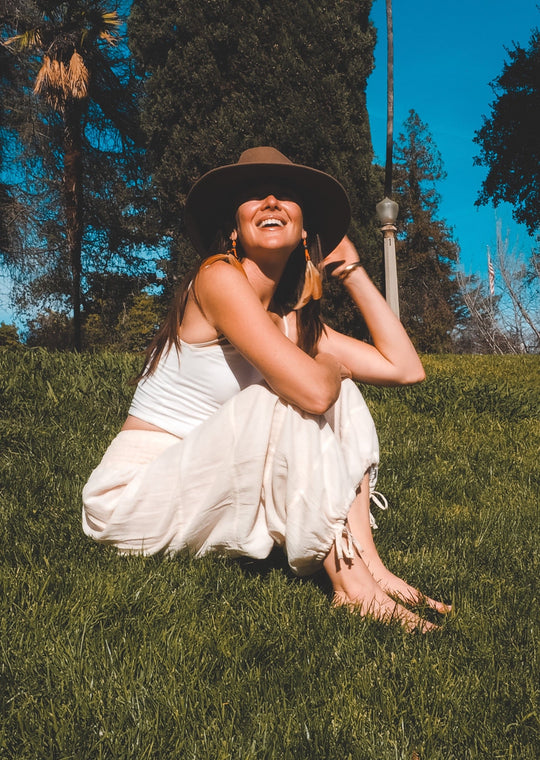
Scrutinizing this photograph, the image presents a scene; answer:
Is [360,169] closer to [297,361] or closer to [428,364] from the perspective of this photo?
[428,364]

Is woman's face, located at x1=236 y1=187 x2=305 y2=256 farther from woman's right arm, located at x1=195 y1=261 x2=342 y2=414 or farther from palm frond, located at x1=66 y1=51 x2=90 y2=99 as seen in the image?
palm frond, located at x1=66 y1=51 x2=90 y2=99

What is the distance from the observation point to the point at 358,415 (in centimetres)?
228

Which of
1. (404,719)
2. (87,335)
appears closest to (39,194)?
(87,335)

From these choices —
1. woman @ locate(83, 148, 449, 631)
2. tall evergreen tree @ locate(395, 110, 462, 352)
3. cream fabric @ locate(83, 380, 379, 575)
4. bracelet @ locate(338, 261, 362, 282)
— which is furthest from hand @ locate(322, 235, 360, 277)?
tall evergreen tree @ locate(395, 110, 462, 352)

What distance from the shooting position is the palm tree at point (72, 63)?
14461 mm

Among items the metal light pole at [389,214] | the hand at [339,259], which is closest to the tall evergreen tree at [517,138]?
the metal light pole at [389,214]

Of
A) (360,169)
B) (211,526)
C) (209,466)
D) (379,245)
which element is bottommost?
(211,526)

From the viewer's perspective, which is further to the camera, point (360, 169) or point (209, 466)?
point (360, 169)

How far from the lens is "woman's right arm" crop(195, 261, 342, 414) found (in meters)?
2.04

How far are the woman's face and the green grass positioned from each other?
1.30 metres

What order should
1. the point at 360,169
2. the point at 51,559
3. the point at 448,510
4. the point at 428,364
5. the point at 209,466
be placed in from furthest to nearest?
the point at 360,169 → the point at 428,364 → the point at 448,510 → the point at 51,559 → the point at 209,466

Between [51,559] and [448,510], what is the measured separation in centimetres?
202

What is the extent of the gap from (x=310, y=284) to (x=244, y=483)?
1134mm

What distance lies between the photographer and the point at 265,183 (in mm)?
2623
